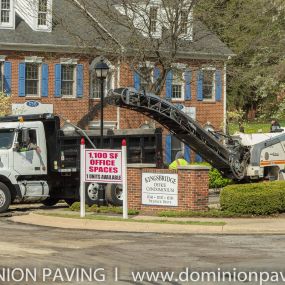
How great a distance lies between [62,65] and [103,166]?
20.8 m

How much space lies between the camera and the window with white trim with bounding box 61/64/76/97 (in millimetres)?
43906

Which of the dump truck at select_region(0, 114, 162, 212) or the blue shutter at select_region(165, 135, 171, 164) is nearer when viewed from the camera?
the dump truck at select_region(0, 114, 162, 212)

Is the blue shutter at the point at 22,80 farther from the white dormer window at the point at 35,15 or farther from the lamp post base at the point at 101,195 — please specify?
the lamp post base at the point at 101,195

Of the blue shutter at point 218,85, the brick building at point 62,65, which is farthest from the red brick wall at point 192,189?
the blue shutter at point 218,85

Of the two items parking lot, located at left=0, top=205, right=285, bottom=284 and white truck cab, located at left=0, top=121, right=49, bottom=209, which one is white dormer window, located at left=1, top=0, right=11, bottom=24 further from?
parking lot, located at left=0, top=205, right=285, bottom=284

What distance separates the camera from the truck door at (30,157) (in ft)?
88.5

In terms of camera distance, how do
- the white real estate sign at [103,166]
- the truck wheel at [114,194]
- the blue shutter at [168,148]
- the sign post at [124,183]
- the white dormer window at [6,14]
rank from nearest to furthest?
the sign post at [124,183] → the white real estate sign at [103,166] → the truck wheel at [114,194] → the white dormer window at [6,14] → the blue shutter at [168,148]

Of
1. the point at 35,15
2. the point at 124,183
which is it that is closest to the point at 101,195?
the point at 124,183

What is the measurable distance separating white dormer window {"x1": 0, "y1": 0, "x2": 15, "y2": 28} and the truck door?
16559mm

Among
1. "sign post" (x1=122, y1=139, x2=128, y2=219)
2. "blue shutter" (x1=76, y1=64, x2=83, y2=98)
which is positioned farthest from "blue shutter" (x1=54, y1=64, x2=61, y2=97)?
"sign post" (x1=122, y1=139, x2=128, y2=219)

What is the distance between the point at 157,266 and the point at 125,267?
0.53 meters

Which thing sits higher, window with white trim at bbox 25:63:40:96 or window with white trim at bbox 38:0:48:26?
window with white trim at bbox 38:0:48:26

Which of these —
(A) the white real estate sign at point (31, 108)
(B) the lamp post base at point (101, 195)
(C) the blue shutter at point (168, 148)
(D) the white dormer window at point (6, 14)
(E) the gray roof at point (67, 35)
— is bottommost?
(B) the lamp post base at point (101, 195)

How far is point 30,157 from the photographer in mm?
27250
